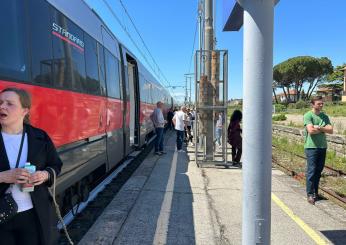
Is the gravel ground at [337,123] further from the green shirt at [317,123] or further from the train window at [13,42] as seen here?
the train window at [13,42]

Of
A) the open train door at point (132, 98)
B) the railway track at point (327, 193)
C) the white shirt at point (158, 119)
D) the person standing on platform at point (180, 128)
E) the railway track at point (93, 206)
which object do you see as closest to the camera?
the railway track at point (93, 206)

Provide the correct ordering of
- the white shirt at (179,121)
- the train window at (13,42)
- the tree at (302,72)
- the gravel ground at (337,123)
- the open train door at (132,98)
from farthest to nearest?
the tree at (302,72) → the gravel ground at (337,123) → the white shirt at (179,121) → the open train door at (132,98) → the train window at (13,42)

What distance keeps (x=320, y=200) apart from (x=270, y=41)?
4.97 metres

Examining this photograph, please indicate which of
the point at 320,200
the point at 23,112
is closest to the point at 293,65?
the point at 320,200

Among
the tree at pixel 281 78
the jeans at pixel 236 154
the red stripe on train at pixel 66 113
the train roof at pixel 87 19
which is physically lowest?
the jeans at pixel 236 154

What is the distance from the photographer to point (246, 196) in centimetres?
365

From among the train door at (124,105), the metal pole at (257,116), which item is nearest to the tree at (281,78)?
the train door at (124,105)

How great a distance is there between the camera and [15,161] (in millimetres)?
2846

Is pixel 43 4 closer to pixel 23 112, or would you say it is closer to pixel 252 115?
pixel 23 112

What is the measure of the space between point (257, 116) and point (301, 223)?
3.27 meters

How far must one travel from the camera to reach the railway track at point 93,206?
5883 millimetres

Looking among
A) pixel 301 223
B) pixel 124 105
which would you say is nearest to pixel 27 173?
pixel 301 223

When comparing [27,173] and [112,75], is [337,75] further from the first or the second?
[27,173]

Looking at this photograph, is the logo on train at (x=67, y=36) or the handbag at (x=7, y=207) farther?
the logo on train at (x=67, y=36)
